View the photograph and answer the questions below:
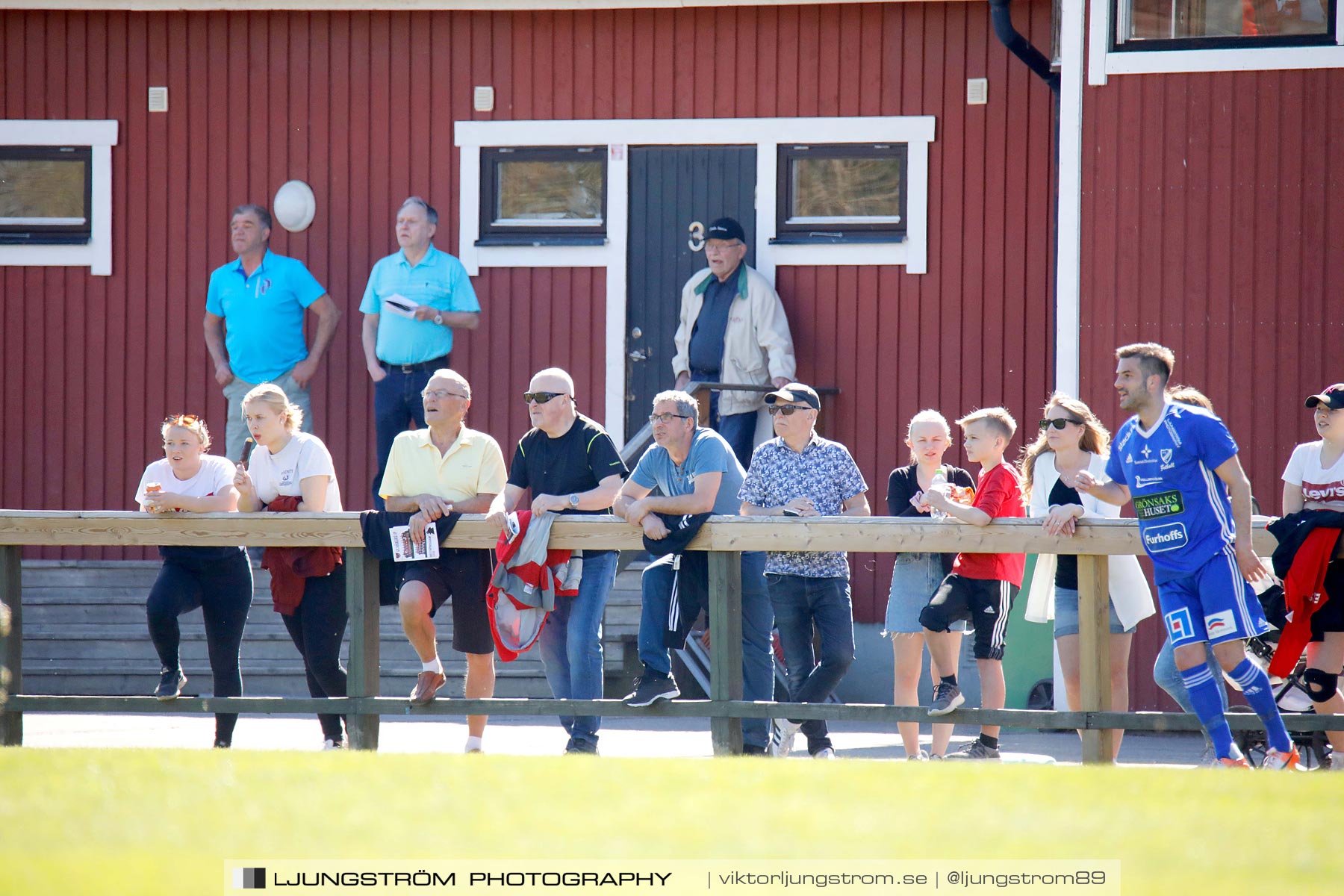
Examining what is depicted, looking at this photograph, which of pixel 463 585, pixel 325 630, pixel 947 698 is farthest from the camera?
pixel 325 630

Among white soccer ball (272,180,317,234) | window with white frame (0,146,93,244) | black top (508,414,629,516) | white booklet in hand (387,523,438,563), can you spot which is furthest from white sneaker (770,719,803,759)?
window with white frame (0,146,93,244)

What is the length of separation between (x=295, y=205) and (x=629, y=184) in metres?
2.19

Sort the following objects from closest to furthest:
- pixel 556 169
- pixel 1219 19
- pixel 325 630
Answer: pixel 325 630
pixel 1219 19
pixel 556 169

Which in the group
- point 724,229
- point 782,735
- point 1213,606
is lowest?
point 782,735

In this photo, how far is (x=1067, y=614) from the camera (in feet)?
21.5

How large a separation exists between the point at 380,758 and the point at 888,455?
6.08 metres

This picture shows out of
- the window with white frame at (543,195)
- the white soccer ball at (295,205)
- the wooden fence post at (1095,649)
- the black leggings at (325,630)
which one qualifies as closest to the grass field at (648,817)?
the wooden fence post at (1095,649)

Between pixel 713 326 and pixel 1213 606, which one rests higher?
pixel 713 326

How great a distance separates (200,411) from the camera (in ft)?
35.2

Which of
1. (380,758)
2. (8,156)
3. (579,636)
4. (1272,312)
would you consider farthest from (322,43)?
(380,758)

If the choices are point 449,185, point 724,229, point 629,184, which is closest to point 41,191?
point 449,185

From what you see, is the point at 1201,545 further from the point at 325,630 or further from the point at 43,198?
the point at 43,198

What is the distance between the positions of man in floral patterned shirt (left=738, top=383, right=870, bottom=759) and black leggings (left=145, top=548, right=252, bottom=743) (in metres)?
2.24

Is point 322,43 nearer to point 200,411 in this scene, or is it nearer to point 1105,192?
point 200,411
